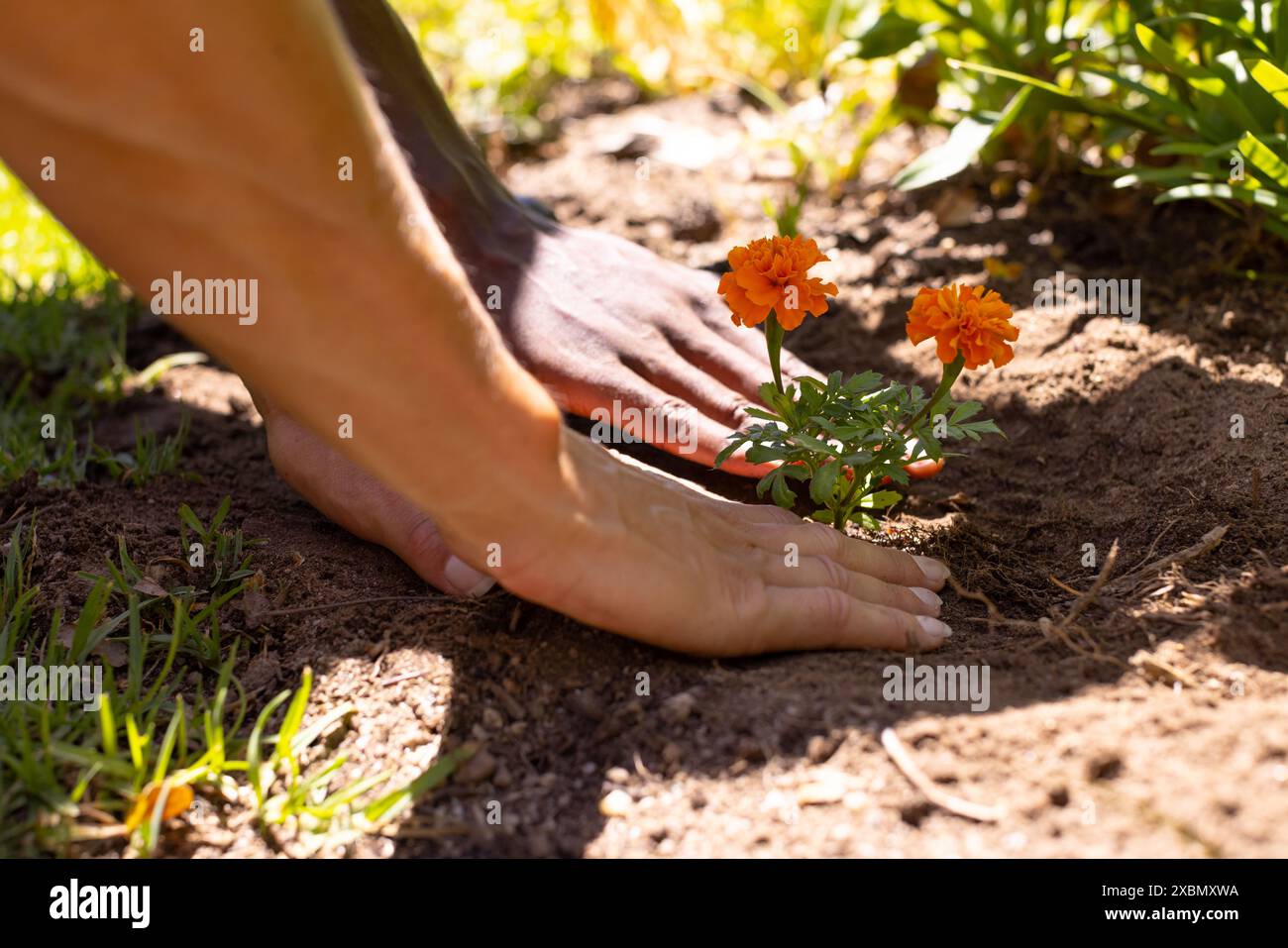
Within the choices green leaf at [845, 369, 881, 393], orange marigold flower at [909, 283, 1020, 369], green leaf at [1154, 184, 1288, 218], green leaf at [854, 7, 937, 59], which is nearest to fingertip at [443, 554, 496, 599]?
green leaf at [845, 369, 881, 393]

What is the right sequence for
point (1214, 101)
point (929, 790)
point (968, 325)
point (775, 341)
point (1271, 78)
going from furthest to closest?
point (1214, 101) → point (1271, 78) → point (775, 341) → point (968, 325) → point (929, 790)

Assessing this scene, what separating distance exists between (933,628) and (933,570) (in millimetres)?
171

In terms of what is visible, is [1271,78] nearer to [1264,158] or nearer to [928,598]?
[1264,158]

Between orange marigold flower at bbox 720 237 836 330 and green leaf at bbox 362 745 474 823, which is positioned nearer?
green leaf at bbox 362 745 474 823

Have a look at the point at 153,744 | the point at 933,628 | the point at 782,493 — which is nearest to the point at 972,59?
the point at 782,493

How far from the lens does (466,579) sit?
6.19 ft

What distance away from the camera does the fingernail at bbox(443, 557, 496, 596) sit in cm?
188

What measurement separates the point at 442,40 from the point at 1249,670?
403 centimetres

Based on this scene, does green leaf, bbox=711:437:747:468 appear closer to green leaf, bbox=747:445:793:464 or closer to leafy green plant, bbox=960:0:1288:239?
green leaf, bbox=747:445:793:464

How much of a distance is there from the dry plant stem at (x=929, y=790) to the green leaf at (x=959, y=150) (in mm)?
1453

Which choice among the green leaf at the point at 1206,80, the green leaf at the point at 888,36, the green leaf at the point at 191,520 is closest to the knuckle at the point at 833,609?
the green leaf at the point at 191,520

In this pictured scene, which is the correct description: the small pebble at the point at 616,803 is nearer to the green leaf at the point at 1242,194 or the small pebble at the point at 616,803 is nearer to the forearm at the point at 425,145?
the forearm at the point at 425,145

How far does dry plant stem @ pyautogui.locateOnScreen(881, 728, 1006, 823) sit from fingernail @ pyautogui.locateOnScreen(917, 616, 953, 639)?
0.30 m

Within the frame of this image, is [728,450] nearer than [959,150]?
Yes
